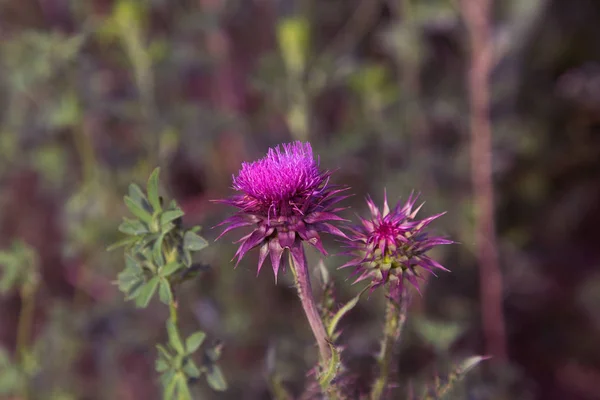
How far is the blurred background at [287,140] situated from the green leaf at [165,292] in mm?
586

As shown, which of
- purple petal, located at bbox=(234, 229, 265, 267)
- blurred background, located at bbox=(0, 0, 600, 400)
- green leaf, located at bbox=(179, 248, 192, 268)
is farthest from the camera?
blurred background, located at bbox=(0, 0, 600, 400)

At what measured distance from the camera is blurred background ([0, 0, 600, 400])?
1875mm

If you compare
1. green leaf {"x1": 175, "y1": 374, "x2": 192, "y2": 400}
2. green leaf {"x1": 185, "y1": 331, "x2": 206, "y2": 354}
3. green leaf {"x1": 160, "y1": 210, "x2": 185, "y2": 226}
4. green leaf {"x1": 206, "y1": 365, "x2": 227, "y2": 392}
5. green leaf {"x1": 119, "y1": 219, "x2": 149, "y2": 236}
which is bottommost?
green leaf {"x1": 175, "y1": 374, "x2": 192, "y2": 400}

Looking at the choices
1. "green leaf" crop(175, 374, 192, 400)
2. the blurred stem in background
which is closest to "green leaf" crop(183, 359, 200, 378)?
"green leaf" crop(175, 374, 192, 400)

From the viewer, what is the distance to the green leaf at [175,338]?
1.06 meters

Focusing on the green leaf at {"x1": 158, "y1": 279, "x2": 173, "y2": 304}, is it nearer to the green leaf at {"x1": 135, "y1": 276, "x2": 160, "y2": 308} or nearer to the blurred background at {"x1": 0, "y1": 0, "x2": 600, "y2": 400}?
the green leaf at {"x1": 135, "y1": 276, "x2": 160, "y2": 308}

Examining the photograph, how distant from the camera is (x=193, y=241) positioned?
99 centimetres

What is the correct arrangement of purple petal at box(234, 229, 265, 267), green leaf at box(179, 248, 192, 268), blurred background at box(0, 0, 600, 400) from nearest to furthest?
1. purple petal at box(234, 229, 265, 267)
2. green leaf at box(179, 248, 192, 268)
3. blurred background at box(0, 0, 600, 400)

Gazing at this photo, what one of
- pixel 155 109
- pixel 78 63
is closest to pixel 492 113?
pixel 155 109

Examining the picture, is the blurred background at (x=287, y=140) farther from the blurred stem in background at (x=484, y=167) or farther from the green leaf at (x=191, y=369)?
the green leaf at (x=191, y=369)

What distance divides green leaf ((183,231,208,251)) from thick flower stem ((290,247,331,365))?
0.45 feet

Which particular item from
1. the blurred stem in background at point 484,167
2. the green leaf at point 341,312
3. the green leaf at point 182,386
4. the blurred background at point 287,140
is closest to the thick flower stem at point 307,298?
the green leaf at point 341,312

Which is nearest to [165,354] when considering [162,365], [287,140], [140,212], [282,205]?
[162,365]

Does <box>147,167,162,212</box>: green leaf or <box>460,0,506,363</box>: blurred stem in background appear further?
<box>460,0,506,363</box>: blurred stem in background
